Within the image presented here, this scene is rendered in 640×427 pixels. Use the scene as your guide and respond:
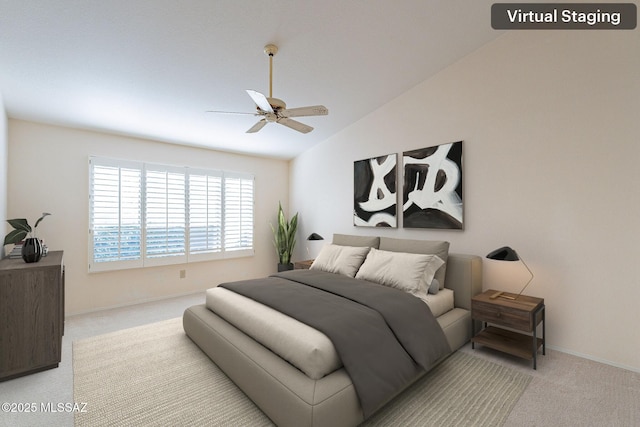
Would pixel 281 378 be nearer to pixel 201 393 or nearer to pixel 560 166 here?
pixel 201 393

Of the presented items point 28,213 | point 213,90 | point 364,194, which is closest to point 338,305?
point 364,194

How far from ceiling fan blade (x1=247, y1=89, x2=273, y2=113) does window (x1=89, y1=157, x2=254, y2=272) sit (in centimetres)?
287

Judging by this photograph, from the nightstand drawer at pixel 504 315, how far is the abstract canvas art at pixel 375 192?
1.57 m

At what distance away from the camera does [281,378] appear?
5.96ft

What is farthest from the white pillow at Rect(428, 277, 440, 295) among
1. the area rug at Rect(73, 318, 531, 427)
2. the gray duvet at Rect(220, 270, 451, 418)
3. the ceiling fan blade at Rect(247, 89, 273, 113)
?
the ceiling fan blade at Rect(247, 89, 273, 113)

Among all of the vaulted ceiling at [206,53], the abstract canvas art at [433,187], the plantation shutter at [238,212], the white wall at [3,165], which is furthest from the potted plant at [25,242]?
the abstract canvas art at [433,187]

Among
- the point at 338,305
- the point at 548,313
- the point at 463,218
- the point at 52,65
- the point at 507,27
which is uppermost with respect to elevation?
the point at 507,27

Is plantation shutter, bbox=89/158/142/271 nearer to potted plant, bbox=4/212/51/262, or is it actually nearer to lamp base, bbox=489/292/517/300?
potted plant, bbox=4/212/51/262

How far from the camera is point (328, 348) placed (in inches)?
72.7

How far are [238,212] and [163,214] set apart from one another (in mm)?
1260

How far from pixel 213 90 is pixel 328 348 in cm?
298

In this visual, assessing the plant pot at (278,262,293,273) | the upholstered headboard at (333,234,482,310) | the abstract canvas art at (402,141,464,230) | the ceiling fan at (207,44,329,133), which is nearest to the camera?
the ceiling fan at (207,44,329,133)

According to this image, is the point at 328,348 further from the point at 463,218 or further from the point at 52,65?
the point at 52,65

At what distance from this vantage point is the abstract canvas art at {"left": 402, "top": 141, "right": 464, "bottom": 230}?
11.4ft
